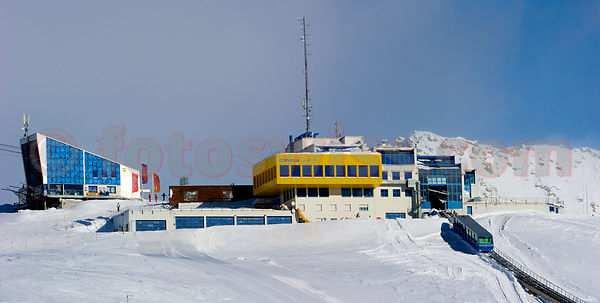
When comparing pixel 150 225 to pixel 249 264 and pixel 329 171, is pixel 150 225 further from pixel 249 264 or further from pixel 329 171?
pixel 249 264

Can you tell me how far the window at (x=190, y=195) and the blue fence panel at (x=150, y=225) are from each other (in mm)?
13882

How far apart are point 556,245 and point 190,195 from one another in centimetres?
3672

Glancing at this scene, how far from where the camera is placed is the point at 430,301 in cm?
5078

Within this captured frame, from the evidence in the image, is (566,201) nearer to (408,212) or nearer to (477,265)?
(408,212)

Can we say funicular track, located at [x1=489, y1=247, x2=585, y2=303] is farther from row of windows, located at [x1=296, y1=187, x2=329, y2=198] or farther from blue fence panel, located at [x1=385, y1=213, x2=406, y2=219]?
row of windows, located at [x1=296, y1=187, x2=329, y2=198]

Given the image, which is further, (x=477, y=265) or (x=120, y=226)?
(x=120, y=226)

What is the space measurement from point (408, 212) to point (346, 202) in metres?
5.89

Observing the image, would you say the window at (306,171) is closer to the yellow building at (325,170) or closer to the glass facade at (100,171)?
the yellow building at (325,170)

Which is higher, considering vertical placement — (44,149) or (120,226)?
(44,149)

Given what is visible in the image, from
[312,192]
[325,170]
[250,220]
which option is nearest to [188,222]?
[250,220]

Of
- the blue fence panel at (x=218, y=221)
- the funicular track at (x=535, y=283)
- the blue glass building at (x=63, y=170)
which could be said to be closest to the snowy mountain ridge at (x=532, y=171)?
the blue glass building at (x=63, y=170)

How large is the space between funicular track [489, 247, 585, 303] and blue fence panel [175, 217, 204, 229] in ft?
80.5

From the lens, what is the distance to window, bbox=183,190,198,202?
299ft

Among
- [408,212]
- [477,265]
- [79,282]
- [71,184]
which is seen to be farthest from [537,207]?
[79,282]
